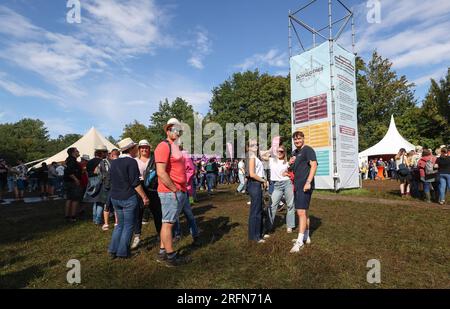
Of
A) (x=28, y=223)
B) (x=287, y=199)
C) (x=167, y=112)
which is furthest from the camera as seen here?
(x=167, y=112)

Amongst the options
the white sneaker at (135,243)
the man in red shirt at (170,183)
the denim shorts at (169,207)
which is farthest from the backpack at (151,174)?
the white sneaker at (135,243)

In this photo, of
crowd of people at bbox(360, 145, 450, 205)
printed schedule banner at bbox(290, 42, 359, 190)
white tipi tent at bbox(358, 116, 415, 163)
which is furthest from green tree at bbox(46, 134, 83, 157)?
crowd of people at bbox(360, 145, 450, 205)

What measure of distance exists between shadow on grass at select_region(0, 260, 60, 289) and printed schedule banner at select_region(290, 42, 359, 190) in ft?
41.1

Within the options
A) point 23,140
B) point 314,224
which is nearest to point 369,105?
point 314,224

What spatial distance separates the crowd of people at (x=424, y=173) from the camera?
10758 mm

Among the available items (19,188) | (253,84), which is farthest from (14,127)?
(19,188)

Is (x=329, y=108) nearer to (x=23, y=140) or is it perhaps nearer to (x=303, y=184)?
(x=303, y=184)

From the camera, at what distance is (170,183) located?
15.1 ft

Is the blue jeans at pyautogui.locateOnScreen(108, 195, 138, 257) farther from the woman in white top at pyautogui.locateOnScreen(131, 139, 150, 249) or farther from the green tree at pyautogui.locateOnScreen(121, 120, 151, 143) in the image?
the green tree at pyautogui.locateOnScreen(121, 120, 151, 143)

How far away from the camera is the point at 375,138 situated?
45.6 m

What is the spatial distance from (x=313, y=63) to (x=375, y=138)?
3376cm

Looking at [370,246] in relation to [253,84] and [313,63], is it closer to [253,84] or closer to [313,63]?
[313,63]

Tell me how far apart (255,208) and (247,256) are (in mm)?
1040

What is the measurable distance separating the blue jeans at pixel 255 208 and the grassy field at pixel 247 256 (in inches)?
10.8
